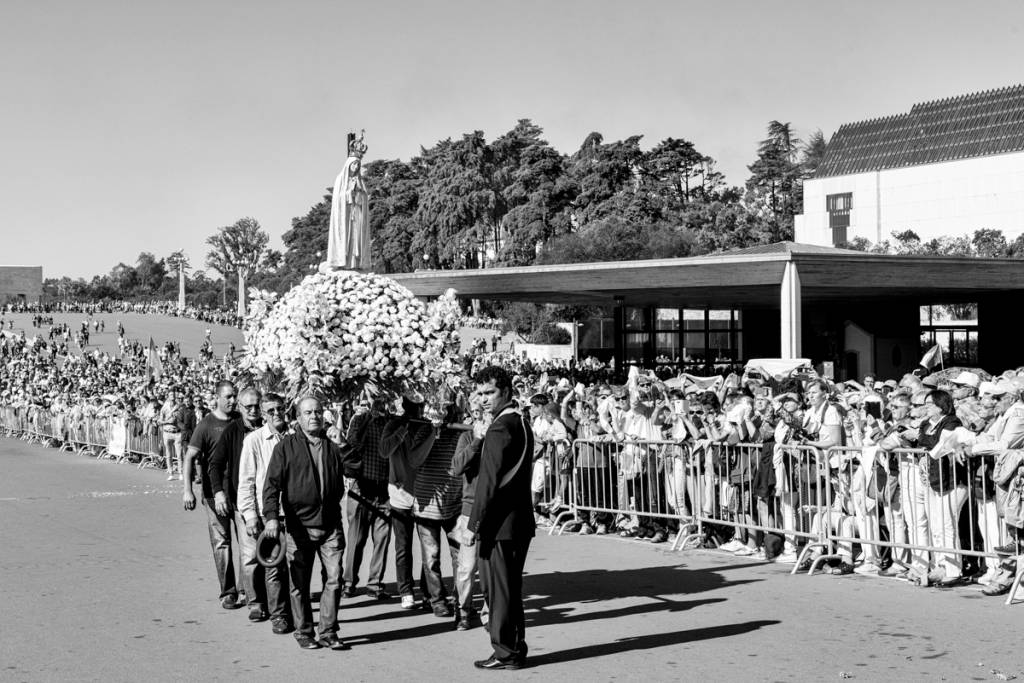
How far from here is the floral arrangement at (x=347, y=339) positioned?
8812 mm

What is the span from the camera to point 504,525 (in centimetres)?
742

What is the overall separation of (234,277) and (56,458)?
133 metres

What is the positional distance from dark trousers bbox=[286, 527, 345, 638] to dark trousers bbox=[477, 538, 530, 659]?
1.06 metres

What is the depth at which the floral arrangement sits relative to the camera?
28.9 feet

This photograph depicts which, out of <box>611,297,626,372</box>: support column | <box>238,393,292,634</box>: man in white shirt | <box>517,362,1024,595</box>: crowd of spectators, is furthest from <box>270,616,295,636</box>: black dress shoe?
<box>611,297,626,372</box>: support column

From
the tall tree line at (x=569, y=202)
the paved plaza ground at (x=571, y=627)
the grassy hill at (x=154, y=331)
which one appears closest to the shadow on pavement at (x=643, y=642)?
the paved plaza ground at (x=571, y=627)

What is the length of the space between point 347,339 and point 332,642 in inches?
89.3

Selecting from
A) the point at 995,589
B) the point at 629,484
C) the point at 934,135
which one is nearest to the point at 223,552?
the point at 629,484

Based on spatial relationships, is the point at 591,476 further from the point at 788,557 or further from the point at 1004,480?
the point at 1004,480

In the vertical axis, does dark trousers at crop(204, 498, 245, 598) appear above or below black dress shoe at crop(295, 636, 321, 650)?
above

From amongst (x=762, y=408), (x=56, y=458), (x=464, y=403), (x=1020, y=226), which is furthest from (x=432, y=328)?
(x=1020, y=226)

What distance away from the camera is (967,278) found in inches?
976

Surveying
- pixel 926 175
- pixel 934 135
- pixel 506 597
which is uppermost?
pixel 934 135

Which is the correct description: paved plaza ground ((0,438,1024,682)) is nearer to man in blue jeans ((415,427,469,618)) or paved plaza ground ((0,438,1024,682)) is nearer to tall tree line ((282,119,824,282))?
man in blue jeans ((415,427,469,618))
